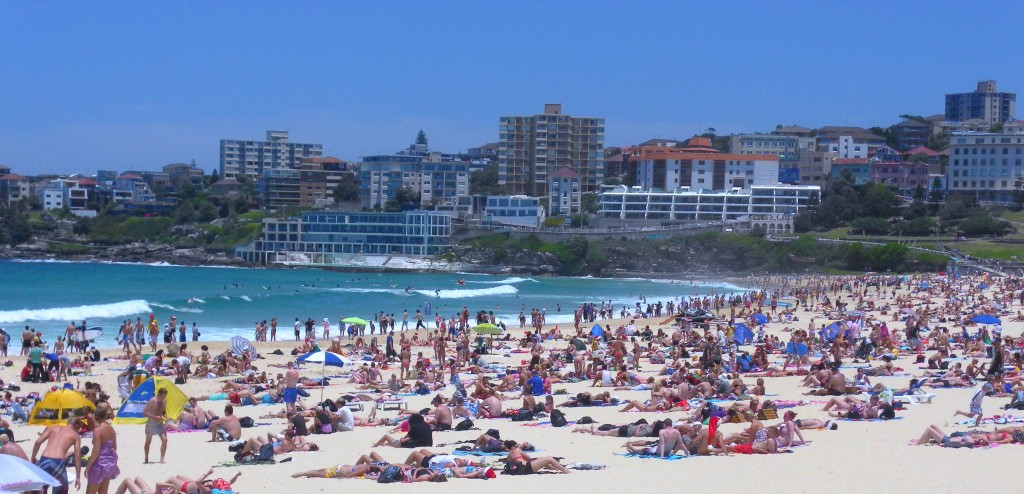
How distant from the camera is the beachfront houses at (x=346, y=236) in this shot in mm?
94812

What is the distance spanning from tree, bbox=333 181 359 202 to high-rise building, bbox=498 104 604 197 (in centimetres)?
1743

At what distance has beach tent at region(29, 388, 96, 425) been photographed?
13805 mm

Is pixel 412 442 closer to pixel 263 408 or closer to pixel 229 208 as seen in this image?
pixel 263 408

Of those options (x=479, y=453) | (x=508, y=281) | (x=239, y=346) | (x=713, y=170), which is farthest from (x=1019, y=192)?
(x=479, y=453)

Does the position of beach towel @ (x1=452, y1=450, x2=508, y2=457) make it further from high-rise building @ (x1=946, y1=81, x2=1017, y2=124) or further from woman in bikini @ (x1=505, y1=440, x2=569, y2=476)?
high-rise building @ (x1=946, y1=81, x2=1017, y2=124)

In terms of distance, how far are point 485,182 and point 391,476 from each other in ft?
367

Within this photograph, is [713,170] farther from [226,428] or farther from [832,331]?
[226,428]

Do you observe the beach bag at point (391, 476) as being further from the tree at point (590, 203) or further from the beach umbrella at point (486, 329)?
the tree at point (590, 203)

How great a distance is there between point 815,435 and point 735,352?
941 centimetres

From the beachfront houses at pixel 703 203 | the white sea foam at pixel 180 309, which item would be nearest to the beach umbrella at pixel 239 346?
the white sea foam at pixel 180 309

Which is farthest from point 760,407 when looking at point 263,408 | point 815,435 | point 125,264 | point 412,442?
point 125,264

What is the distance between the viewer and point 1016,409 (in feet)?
49.6

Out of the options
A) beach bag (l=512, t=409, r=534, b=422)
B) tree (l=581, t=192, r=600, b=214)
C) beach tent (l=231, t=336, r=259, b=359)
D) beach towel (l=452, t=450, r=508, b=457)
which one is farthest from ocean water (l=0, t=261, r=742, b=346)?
tree (l=581, t=192, r=600, b=214)

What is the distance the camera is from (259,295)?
175 ft
